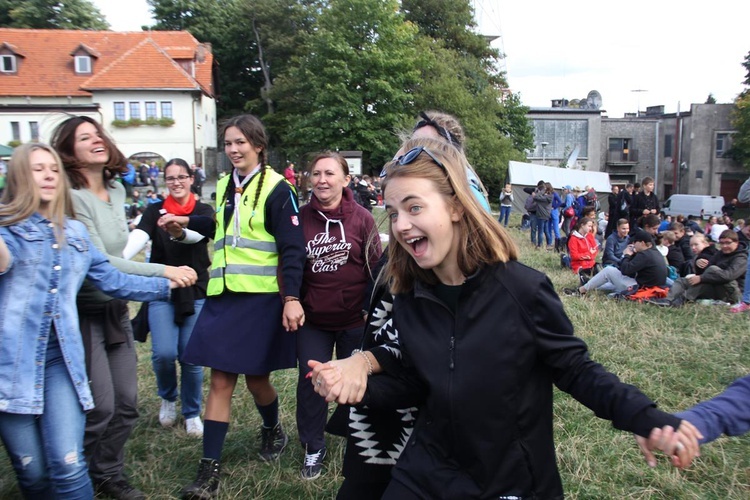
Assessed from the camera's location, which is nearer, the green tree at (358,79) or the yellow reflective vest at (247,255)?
the yellow reflective vest at (247,255)

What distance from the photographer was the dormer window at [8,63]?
39875 mm

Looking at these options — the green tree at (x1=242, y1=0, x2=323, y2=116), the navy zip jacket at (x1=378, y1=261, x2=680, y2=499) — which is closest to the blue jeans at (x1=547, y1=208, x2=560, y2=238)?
the navy zip jacket at (x1=378, y1=261, x2=680, y2=499)

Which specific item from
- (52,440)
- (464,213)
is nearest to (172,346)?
(52,440)

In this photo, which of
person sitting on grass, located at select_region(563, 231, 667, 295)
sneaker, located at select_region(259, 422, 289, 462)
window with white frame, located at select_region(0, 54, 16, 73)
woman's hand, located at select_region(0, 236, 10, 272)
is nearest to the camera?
woman's hand, located at select_region(0, 236, 10, 272)

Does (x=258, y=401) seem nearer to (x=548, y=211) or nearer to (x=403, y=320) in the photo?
(x=403, y=320)

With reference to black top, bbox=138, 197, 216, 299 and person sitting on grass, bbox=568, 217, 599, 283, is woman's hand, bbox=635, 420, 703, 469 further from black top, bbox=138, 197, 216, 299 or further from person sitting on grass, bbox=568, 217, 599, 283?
person sitting on grass, bbox=568, 217, 599, 283

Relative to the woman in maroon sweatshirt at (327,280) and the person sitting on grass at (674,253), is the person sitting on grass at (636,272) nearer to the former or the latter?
the person sitting on grass at (674,253)

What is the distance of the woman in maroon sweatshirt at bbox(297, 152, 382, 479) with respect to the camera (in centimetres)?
383

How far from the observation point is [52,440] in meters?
2.62

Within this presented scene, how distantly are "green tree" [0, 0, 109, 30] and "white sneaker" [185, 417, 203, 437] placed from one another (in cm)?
5487

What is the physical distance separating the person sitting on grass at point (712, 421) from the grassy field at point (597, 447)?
57 centimetres

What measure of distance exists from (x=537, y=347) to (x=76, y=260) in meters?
2.12

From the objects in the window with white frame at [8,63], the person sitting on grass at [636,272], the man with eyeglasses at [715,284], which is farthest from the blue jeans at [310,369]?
the window with white frame at [8,63]

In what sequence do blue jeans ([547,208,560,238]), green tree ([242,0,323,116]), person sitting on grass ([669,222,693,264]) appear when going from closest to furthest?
1. person sitting on grass ([669,222,693,264])
2. blue jeans ([547,208,560,238])
3. green tree ([242,0,323,116])
